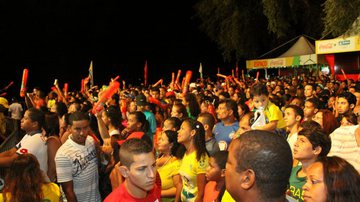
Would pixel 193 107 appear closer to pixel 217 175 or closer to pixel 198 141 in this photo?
pixel 198 141

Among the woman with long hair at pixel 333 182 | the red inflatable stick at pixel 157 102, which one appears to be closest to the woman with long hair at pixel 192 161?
the woman with long hair at pixel 333 182

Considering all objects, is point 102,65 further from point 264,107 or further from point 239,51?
point 264,107

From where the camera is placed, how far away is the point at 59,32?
2667 centimetres

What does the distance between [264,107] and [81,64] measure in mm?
22287

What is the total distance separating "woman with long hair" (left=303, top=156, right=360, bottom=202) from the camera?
2.99 metres

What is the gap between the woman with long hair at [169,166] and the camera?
499 cm

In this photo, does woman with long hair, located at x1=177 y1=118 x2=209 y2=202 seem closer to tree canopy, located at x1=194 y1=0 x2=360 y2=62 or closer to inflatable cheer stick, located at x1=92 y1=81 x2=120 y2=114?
inflatable cheer stick, located at x1=92 y1=81 x2=120 y2=114

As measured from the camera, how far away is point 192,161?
4738 millimetres

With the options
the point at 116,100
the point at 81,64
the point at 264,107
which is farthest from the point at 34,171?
the point at 81,64

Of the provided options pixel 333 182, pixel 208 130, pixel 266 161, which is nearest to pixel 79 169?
pixel 208 130

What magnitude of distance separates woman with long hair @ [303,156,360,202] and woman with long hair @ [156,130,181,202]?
191 cm

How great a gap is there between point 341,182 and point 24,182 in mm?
2285

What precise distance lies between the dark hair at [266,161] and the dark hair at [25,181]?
1861 mm

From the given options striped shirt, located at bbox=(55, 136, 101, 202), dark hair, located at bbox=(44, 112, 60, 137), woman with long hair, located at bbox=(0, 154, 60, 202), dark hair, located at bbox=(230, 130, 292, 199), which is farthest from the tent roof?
dark hair, located at bbox=(230, 130, 292, 199)
